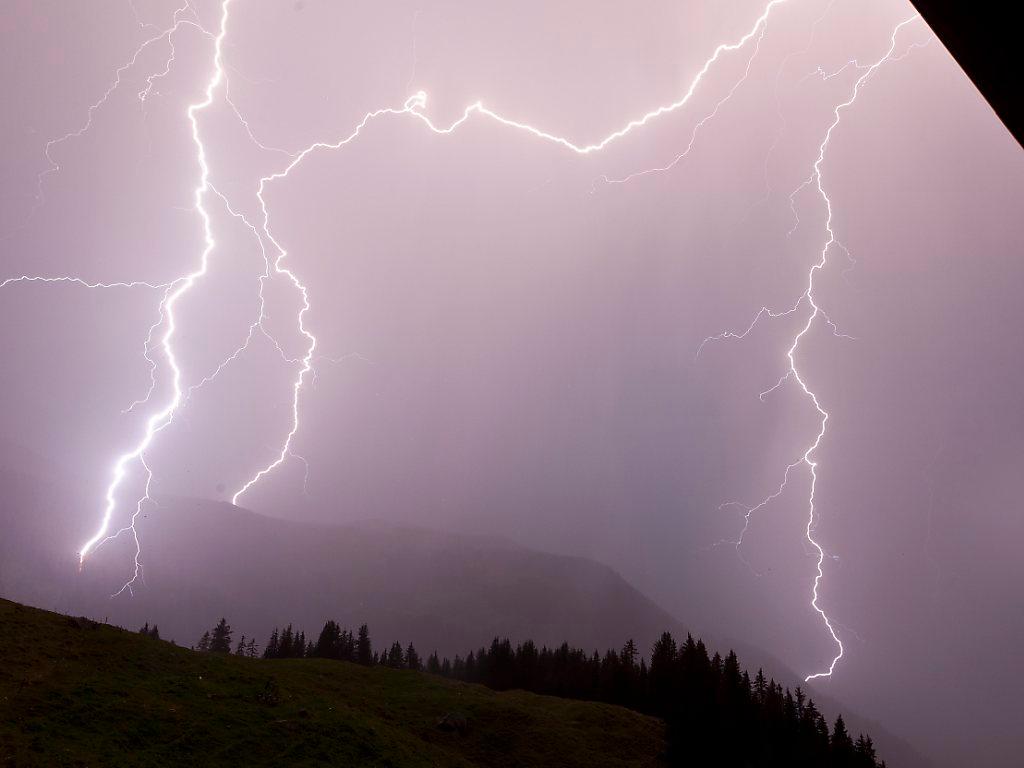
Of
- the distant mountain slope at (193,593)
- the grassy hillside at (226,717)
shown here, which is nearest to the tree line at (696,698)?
the grassy hillside at (226,717)

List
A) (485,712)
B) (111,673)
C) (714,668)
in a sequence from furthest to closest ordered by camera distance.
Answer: (714,668)
(485,712)
(111,673)

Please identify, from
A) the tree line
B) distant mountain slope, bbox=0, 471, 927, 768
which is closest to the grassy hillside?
the tree line

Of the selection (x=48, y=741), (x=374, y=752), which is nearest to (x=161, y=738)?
(x=48, y=741)

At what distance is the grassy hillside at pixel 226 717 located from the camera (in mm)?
12250

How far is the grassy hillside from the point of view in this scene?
12.2 m

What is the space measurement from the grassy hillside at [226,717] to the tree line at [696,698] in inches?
91.8

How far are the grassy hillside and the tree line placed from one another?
2.33 metres

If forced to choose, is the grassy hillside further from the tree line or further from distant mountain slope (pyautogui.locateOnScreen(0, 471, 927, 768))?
distant mountain slope (pyautogui.locateOnScreen(0, 471, 927, 768))

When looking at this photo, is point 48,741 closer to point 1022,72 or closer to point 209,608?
point 1022,72

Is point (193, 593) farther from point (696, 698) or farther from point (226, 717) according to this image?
point (226, 717)

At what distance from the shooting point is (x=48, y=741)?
11.4 m

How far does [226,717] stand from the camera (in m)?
14.9

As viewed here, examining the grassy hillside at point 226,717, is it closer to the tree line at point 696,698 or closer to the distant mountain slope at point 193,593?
the tree line at point 696,698

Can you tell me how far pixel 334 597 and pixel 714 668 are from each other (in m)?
181
